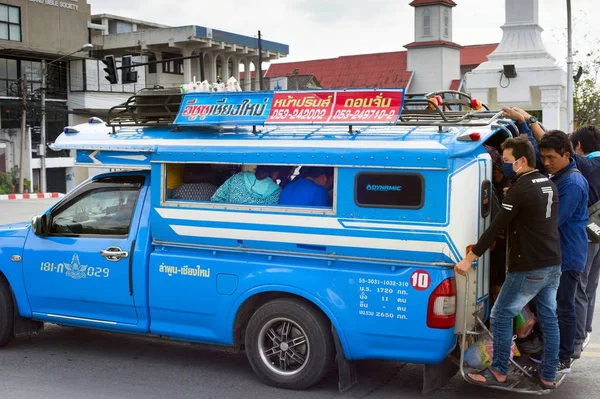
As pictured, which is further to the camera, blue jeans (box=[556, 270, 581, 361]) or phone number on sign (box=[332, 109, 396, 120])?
phone number on sign (box=[332, 109, 396, 120])

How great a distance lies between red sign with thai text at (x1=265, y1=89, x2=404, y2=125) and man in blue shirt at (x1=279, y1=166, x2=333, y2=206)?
0.40 meters

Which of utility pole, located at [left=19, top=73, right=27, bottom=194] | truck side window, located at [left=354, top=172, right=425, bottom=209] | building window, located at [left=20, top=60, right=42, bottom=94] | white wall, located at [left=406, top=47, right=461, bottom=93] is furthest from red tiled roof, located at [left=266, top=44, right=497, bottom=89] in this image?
truck side window, located at [left=354, top=172, right=425, bottom=209]

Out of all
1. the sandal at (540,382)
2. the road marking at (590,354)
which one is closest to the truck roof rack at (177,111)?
the sandal at (540,382)

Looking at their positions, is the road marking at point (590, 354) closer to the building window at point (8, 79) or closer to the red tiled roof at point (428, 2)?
the building window at point (8, 79)

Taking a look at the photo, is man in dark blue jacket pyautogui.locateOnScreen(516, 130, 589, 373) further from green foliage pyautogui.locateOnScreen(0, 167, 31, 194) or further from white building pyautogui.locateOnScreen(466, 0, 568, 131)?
green foliage pyautogui.locateOnScreen(0, 167, 31, 194)

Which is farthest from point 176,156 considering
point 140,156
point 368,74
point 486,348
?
point 368,74

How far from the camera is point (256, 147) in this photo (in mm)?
5988

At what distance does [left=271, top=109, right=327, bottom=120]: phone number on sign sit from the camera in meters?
6.06

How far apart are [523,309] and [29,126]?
125 feet

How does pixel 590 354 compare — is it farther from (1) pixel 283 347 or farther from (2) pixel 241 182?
(2) pixel 241 182

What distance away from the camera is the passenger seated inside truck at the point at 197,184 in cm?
634

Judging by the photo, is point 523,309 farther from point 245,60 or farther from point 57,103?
point 245,60

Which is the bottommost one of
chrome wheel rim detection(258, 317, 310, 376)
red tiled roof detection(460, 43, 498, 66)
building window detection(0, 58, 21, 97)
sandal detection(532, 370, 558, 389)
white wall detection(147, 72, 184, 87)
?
sandal detection(532, 370, 558, 389)

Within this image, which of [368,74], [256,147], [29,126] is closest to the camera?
[256,147]
